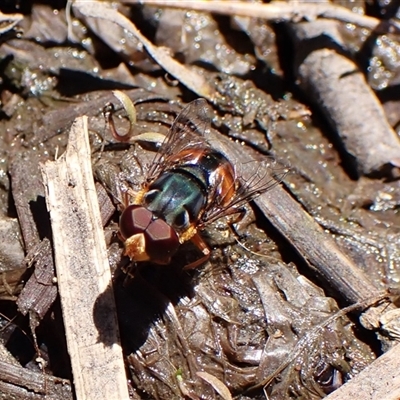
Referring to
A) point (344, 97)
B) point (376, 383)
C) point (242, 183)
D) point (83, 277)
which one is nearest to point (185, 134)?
point (242, 183)

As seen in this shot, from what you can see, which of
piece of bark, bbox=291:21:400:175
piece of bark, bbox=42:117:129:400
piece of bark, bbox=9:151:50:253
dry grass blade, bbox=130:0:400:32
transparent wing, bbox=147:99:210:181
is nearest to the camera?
piece of bark, bbox=42:117:129:400

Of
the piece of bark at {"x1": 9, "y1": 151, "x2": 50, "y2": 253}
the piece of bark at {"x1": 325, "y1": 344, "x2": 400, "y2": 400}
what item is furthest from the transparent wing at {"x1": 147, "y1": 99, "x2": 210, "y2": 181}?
the piece of bark at {"x1": 325, "y1": 344, "x2": 400, "y2": 400}

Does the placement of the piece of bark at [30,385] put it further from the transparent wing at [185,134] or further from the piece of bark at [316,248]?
the piece of bark at [316,248]

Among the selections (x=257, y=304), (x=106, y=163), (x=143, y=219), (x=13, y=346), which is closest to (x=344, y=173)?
(x=257, y=304)

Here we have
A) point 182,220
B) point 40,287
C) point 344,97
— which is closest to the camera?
point 182,220

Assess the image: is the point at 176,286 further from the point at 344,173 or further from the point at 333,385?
the point at 344,173

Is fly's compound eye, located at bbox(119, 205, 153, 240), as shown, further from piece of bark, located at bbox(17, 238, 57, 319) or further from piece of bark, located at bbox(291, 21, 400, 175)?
piece of bark, located at bbox(291, 21, 400, 175)

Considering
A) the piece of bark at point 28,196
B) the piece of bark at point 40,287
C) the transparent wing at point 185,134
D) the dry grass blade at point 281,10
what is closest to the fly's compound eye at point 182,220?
the transparent wing at point 185,134

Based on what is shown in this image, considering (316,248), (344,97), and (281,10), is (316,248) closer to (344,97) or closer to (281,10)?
(344,97)
